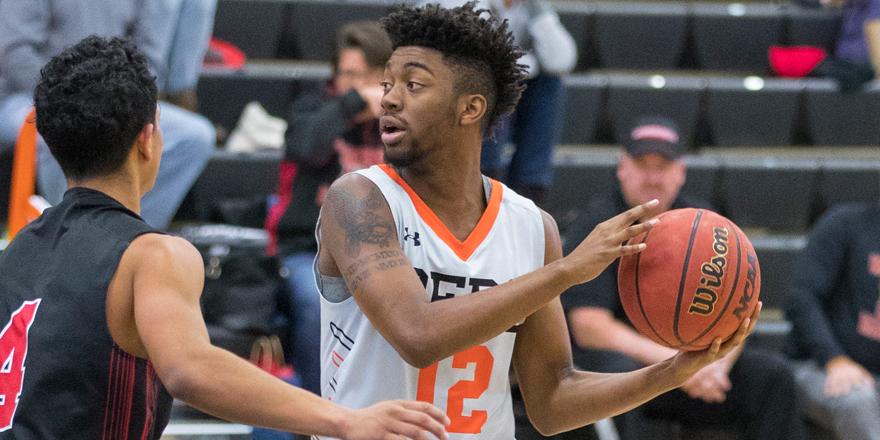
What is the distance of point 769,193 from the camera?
6.77 meters

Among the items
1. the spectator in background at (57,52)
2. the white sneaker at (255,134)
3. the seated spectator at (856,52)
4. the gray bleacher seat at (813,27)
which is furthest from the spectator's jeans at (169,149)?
the gray bleacher seat at (813,27)

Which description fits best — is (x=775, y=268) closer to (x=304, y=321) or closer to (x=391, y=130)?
(x=304, y=321)

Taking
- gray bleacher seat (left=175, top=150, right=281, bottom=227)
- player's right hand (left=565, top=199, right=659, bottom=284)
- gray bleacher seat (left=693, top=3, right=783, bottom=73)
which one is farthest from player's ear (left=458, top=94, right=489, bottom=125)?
gray bleacher seat (left=693, top=3, right=783, bottom=73)

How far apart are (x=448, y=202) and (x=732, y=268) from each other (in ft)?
2.08

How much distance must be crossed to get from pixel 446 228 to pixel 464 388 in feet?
1.14

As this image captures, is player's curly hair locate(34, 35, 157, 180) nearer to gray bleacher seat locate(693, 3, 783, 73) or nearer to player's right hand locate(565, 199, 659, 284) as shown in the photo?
player's right hand locate(565, 199, 659, 284)

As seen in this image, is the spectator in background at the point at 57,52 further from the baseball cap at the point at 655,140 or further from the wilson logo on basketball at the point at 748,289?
the wilson logo on basketball at the point at 748,289

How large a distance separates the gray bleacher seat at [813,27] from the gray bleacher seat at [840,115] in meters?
0.44

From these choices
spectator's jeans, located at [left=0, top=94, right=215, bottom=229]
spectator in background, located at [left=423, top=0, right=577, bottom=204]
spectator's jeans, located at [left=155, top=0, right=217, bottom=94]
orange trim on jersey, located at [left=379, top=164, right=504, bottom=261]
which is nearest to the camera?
orange trim on jersey, located at [left=379, top=164, right=504, bottom=261]

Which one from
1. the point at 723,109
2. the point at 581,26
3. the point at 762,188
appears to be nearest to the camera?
the point at 762,188

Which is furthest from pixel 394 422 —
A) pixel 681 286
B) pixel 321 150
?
pixel 321 150

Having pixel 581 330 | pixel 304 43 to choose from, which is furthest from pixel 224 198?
pixel 581 330

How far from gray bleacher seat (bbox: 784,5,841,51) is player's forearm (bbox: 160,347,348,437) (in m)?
5.95

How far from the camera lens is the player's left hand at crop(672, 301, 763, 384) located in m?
2.72
